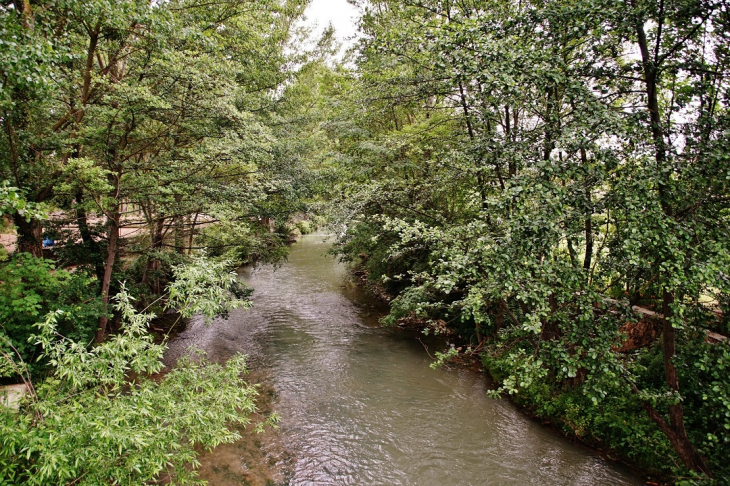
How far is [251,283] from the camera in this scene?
18.8 meters

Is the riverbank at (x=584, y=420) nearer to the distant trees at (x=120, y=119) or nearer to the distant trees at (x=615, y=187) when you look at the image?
the distant trees at (x=615, y=187)

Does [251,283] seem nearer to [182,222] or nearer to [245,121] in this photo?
[182,222]

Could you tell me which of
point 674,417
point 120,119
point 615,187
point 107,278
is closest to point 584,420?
point 674,417

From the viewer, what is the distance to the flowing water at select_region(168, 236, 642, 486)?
6.12m

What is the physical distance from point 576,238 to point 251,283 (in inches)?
672

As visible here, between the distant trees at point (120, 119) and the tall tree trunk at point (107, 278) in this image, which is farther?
Result: the tall tree trunk at point (107, 278)

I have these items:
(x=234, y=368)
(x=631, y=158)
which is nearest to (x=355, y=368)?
(x=234, y=368)

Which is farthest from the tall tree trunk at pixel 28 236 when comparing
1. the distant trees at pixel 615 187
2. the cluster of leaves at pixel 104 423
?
the distant trees at pixel 615 187

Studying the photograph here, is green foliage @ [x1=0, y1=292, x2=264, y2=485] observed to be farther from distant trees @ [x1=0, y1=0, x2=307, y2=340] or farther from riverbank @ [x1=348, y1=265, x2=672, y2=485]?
riverbank @ [x1=348, y1=265, x2=672, y2=485]

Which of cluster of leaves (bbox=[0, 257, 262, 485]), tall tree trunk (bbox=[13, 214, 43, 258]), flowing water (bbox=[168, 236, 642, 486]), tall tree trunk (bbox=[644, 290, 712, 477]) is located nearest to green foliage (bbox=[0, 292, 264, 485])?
cluster of leaves (bbox=[0, 257, 262, 485])

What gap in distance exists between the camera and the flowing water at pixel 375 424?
612 cm

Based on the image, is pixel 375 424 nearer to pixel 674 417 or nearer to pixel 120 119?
pixel 674 417

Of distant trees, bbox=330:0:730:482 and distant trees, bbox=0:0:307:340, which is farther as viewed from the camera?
distant trees, bbox=0:0:307:340

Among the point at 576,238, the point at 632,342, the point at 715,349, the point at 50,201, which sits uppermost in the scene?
the point at 576,238
